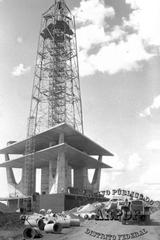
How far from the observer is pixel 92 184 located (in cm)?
11425

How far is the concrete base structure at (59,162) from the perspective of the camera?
9769 cm

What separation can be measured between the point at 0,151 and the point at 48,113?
22622 mm

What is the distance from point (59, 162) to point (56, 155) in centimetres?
469

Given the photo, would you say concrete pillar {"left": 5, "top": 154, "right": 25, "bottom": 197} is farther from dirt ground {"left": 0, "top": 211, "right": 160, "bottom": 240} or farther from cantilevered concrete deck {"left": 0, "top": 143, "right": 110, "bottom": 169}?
dirt ground {"left": 0, "top": 211, "right": 160, "bottom": 240}

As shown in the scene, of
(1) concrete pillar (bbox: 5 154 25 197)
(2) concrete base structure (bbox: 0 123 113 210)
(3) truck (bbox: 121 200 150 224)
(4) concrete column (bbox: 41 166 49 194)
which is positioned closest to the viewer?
(3) truck (bbox: 121 200 150 224)

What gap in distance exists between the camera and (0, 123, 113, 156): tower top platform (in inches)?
3969

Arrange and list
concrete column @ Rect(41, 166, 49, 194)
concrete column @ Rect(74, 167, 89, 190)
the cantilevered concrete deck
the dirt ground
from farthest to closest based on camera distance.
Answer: concrete column @ Rect(74, 167, 89, 190) < concrete column @ Rect(41, 166, 49, 194) < the cantilevered concrete deck < the dirt ground

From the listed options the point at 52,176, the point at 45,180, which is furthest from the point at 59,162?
the point at 45,180

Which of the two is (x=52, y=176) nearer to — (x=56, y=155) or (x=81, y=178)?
(x=56, y=155)

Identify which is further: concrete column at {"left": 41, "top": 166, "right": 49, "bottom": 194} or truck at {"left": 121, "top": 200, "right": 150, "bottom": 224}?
concrete column at {"left": 41, "top": 166, "right": 49, "bottom": 194}

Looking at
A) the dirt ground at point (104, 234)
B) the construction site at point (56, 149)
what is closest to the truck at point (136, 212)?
the dirt ground at point (104, 234)

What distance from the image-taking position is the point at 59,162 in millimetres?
97688

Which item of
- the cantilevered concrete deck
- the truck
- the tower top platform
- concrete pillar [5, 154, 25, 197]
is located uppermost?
the tower top platform

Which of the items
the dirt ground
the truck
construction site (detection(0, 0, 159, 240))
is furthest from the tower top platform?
the dirt ground
